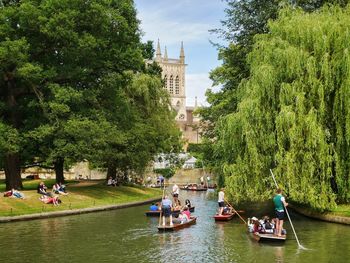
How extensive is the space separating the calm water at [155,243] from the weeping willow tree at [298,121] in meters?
2.18

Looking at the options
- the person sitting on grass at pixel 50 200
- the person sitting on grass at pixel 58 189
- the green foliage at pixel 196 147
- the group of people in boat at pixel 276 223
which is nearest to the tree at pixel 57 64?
the person sitting on grass at pixel 58 189

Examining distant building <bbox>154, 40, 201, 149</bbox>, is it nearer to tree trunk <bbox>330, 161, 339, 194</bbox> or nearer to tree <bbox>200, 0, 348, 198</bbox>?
tree <bbox>200, 0, 348, 198</bbox>

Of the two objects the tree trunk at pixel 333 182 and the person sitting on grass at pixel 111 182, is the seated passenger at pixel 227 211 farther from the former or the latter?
→ the person sitting on grass at pixel 111 182

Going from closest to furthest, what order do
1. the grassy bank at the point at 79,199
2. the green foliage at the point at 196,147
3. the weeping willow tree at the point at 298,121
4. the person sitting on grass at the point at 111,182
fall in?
1. the weeping willow tree at the point at 298,121
2. the grassy bank at the point at 79,199
3. the person sitting on grass at the point at 111,182
4. the green foliage at the point at 196,147

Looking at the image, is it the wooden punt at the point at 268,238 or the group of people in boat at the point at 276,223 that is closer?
the wooden punt at the point at 268,238

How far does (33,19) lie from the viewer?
34812mm

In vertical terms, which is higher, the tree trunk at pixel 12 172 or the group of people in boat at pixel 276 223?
the tree trunk at pixel 12 172

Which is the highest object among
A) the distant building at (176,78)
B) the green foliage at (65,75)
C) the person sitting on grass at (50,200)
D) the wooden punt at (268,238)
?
the distant building at (176,78)

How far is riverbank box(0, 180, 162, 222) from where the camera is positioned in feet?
98.9

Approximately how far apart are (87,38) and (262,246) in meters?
22.5

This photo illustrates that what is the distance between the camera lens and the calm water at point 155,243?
17.5m

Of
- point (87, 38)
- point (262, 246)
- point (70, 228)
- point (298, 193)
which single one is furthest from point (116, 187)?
point (262, 246)

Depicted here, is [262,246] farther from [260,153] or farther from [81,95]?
[81,95]

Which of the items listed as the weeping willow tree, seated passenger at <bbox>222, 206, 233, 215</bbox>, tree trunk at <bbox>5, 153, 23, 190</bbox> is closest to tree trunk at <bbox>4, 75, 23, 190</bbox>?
tree trunk at <bbox>5, 153, 23, 190</bbox>
